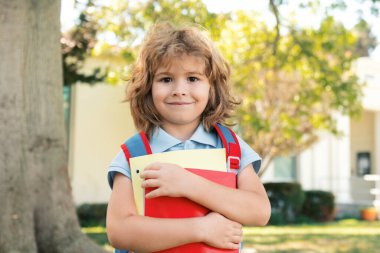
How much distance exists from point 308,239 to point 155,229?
8710 millimetres

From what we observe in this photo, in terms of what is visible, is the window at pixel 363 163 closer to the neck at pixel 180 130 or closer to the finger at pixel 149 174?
the neck at pixel 180 130

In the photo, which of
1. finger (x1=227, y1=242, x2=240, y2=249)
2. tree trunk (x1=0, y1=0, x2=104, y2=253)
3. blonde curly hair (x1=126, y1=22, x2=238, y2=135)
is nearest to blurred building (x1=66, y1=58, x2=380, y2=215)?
tree trunk (x1=0, y1=0, x2=104, y2=253)

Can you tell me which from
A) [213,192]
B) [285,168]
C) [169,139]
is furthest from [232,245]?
[285,168]

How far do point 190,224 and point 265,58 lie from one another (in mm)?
9627

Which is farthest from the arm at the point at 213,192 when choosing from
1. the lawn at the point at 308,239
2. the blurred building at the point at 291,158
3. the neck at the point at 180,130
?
the blurred building at the point at 291,158

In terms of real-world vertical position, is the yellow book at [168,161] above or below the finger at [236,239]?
above

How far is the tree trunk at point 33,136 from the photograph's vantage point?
564 cm

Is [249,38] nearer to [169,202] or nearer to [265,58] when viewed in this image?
[265,58]

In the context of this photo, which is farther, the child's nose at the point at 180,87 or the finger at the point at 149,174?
the child's nose at the point at 180,87

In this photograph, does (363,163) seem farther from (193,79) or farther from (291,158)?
(193,79)

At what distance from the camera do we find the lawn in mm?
8781

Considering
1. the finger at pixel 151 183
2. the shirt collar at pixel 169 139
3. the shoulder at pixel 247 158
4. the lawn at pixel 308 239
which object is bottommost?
the lawn at pixel 308 239

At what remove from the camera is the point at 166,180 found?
1924mm

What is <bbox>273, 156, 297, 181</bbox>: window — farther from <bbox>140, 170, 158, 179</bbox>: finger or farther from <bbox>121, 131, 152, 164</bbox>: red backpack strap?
<bbox>140, 170, 158, 179</bbox>: finger
